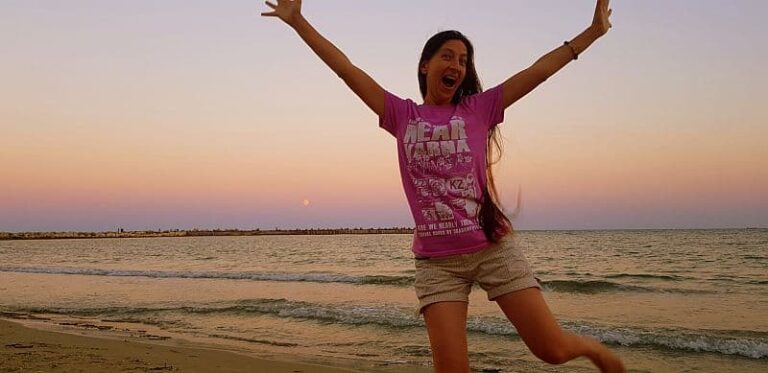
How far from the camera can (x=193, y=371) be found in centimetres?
736

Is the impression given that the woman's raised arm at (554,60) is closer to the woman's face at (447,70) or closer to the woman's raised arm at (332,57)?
the woman's face at (447,70)

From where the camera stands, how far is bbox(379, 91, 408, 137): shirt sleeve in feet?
10.3

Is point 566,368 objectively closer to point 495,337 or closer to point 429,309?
point 495,337

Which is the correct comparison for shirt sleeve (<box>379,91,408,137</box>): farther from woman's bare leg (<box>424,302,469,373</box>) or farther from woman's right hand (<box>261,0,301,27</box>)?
woman's bare leg (<box>424,302,469,373</box>)

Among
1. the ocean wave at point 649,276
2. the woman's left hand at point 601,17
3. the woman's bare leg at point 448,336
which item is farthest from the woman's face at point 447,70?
the ocean wave at point 649,276

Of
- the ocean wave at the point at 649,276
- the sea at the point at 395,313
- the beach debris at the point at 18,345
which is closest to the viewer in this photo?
the beach debris at the point at 18,345

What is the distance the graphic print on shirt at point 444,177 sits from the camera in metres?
3.05

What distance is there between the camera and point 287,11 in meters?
3.01

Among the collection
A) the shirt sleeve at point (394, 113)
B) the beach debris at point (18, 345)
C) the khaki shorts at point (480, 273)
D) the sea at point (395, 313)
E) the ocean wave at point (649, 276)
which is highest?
the shirt sleeve at point (394, 113)

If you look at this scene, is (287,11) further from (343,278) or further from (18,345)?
(343,278)

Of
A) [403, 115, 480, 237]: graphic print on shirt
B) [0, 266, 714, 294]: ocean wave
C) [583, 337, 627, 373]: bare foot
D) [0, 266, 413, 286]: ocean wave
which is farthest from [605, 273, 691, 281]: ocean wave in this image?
[403, 115, 480, 237]: graphic print on shirt

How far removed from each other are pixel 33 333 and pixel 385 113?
370 inches

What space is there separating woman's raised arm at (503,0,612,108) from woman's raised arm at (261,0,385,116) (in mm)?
611

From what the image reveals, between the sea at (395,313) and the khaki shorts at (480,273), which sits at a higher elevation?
the khaki shorts at (480,273)
